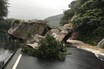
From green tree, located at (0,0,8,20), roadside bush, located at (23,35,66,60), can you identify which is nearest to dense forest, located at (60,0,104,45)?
roadside bush, located at (23,35,66,60)

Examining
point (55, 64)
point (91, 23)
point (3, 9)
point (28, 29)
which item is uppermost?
point (55, 64)

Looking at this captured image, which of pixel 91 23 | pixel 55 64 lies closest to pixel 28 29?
pixel 91 23

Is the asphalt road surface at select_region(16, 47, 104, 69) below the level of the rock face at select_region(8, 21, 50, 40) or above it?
above

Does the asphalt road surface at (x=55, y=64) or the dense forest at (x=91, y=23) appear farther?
the dense forest at (x=91, y=23)

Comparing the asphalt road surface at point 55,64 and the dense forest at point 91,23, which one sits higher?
the asphalt road surface at point 55,64

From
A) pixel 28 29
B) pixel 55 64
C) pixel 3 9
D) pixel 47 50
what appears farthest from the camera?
pixel 3 9

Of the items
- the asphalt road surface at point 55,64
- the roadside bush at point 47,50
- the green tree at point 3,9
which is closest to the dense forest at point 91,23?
the roadside bush at point 47,50

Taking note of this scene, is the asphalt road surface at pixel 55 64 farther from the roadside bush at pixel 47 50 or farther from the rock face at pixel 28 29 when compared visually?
the rock face at pixel 28 29

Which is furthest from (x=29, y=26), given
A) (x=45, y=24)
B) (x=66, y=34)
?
(x=66, y=34)

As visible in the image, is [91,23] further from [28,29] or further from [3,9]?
[3,9]

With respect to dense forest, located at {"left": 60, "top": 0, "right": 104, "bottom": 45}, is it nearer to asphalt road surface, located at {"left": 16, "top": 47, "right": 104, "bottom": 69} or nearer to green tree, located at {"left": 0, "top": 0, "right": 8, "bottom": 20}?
asphalt road surface, located at {"left": 16, "top": 47, "right": 104, "bottom": 69}

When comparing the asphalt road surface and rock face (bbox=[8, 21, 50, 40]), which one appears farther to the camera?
rock face (bbox=[8, 21, 50, 40])

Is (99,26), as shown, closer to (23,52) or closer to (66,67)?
(23,52)

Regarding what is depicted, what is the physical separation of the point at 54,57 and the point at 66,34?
31.4 ft
